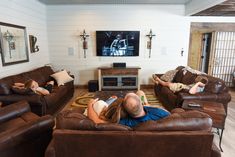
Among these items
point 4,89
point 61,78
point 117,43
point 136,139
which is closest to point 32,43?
point 61,78

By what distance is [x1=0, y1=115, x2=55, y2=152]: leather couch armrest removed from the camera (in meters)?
1.65

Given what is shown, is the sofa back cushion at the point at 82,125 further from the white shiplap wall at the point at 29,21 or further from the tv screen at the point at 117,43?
the tv screen at the point at 117,43

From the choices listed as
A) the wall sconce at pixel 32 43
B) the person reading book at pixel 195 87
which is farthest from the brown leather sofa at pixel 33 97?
the person reading book at pixel 195 87

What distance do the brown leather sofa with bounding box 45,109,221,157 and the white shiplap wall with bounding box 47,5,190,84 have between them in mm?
4526

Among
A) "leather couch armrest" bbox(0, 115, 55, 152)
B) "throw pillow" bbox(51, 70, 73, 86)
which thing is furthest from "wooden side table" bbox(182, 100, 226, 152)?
"throw pillow" bbox(51, 70, 73, 86)

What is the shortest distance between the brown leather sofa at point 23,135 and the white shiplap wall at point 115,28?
3626 millimetres

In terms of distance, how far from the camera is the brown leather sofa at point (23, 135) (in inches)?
66.3

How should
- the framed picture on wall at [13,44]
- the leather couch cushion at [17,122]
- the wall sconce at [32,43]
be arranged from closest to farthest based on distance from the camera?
the leather couch cushion at [17,122]
the framed picture on wall at [13,44]
the wall sconce at [32,43]

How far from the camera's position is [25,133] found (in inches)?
70.7

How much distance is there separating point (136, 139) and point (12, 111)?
1.93 meters

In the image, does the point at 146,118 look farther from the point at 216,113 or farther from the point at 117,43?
the point at 117,43

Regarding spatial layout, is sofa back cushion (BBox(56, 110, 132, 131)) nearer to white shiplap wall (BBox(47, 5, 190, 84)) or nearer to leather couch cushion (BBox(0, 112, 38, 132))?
leather couch cushion (BBox(0, 112, 38, 132))

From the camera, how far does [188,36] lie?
5.79m

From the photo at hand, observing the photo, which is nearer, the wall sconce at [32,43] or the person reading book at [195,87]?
the person reading book at [195,87]
